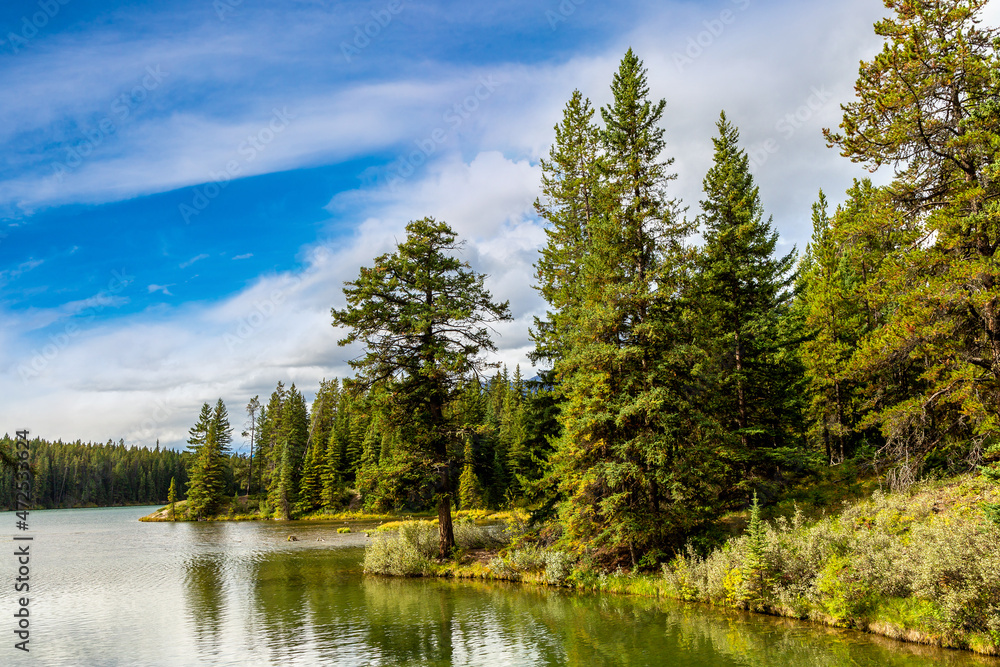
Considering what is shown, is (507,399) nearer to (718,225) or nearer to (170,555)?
(170,555)

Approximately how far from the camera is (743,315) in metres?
28.1

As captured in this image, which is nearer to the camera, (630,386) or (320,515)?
(630,386)

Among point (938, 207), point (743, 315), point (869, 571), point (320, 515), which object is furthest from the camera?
point (320, 515)

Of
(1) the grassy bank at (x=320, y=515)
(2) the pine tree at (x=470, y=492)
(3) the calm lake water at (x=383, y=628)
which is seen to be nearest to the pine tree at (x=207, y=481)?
(1) the grassy bank at (x=320, y=515)

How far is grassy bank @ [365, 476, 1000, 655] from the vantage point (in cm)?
1284

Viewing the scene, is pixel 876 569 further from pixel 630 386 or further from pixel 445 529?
pixel 445 529

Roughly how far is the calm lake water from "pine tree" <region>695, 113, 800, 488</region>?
37.1 feet

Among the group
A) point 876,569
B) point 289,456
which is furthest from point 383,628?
point 289,456

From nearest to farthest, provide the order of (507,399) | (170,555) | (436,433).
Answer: (436,433)
(170,555)
(507,399)

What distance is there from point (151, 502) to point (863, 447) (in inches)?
7465

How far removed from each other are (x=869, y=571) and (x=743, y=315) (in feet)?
50.0

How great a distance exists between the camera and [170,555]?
132 feet

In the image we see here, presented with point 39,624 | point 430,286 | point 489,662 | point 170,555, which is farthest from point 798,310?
point 170,555
